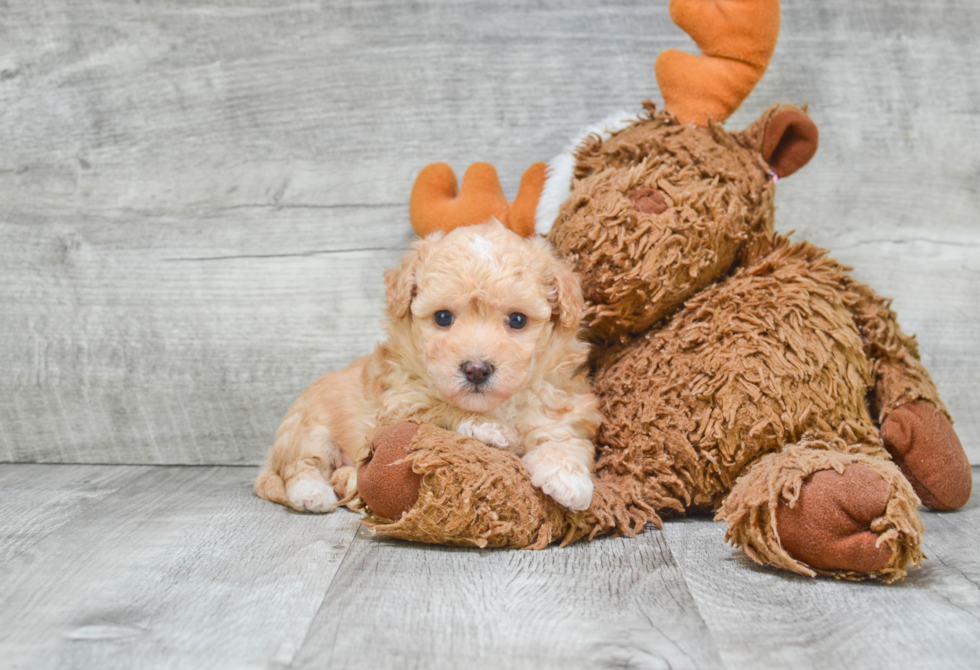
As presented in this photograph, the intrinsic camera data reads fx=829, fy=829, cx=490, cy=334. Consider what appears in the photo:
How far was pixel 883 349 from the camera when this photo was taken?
190 centimetres

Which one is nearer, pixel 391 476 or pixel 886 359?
pixel 391 476

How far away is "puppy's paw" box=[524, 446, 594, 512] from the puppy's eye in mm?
335

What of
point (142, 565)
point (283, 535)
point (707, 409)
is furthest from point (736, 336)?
point (142, 565)

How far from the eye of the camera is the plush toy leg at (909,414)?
1.85 metres

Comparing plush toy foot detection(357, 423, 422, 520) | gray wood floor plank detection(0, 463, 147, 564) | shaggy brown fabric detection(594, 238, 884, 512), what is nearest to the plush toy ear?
shaggy brown fabric detection(594, 238, 884, 512)

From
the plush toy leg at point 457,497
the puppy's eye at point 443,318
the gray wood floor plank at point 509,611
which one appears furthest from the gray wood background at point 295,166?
the gray wood floor plank at point 509,611

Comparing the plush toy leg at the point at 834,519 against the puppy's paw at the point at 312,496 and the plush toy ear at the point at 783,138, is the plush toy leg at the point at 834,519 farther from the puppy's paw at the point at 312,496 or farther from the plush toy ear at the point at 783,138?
the puppy's paw at the point at 312,496

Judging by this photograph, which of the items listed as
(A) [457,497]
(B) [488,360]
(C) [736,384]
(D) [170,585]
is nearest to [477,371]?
(B) [488,360]

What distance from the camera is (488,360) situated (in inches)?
63.9

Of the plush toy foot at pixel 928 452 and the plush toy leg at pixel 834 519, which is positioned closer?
the plush toy leg at pixel 834 519

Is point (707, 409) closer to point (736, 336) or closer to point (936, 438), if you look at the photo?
point (736, 336)

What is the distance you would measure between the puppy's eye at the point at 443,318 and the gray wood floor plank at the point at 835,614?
64 cm

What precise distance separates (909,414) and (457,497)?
1.04 metres

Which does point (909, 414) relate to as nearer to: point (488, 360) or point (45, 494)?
point (488, 360)
